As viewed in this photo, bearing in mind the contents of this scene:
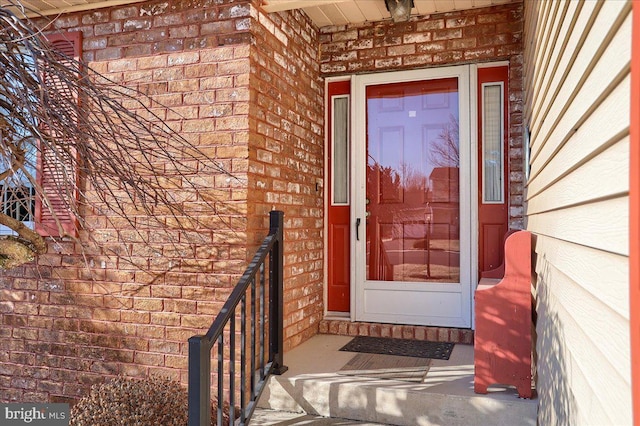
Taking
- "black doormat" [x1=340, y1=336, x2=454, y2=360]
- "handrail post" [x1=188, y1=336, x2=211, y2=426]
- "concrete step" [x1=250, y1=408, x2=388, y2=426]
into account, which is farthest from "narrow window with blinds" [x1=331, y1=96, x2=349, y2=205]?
"handrail post" [x1=188, y1=336, x2=211, y2=426]

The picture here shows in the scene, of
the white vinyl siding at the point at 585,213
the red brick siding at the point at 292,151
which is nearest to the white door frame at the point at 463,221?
the red brick siding at the point at 292,151

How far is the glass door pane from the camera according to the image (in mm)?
3939

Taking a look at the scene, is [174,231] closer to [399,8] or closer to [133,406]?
[133,406]

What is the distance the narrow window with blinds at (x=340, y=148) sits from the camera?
14.0 ft

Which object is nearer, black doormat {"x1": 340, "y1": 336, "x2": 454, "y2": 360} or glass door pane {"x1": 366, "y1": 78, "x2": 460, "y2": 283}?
black doormat {"x1": 340, "y1": 336, "x2": 454, "y2": 360}

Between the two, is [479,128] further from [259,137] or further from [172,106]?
[172,106]

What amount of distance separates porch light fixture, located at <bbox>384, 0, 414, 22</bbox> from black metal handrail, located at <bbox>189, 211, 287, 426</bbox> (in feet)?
5.54

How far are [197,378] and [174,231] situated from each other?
4.32 ft

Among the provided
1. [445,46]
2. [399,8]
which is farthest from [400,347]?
[399,8]

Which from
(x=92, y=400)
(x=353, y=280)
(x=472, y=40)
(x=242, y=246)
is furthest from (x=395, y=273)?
(x=92, y=400)

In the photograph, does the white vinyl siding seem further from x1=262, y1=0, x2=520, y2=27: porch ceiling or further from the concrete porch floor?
x1=262, y1=0, x2=520, y2=27: porch ceiling

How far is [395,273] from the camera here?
405 centimetres

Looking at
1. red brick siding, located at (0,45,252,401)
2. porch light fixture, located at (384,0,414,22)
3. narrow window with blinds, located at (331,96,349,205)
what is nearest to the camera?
red brick siding, located at (0,45,252,401)

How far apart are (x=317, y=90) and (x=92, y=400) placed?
2720mm
